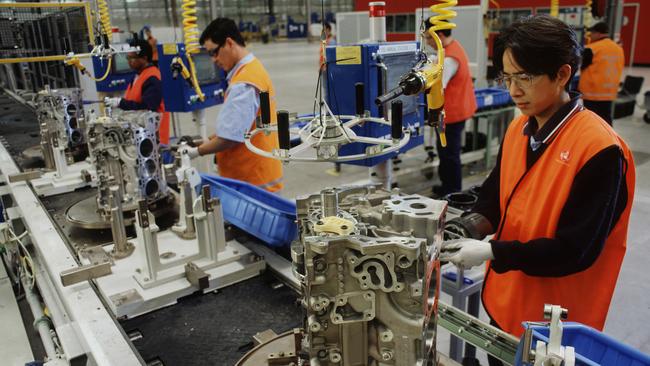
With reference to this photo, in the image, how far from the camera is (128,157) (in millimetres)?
2145

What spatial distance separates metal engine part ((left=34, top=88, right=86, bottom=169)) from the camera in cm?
300

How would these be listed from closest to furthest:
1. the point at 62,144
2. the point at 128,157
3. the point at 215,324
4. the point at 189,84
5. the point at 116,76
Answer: the point at 215,324
the point at 128,157
the point at 62,144
the point at 189,84
the point at 116,76

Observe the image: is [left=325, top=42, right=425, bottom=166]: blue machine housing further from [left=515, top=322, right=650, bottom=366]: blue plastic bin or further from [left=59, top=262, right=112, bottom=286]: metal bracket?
[left=515, top=322, right=650, bottom=366]: blue plastic bin

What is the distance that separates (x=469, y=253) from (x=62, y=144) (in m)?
2.56

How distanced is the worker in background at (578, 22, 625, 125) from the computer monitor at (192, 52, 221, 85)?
3870 millimetres

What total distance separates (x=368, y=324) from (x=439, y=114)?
554mm

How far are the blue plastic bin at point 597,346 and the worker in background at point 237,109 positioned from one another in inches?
58.2

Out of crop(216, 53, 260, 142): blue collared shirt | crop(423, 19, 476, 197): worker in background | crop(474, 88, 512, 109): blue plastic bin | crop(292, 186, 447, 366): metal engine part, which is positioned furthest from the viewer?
crop(474, 88, 512, 109): blue plastic bin

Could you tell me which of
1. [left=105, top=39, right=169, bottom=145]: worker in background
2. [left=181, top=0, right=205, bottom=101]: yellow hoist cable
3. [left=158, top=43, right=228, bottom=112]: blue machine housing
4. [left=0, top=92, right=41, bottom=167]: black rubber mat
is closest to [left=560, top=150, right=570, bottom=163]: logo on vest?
[left=181, top=0, right=205, bottom=101]: yellow hoist cable

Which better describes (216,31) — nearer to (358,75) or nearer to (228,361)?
(358,75)

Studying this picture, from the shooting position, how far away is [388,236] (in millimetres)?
1053

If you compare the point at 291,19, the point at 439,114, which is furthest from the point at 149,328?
the point at 291,19

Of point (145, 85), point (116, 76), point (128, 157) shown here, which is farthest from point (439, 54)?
point (116, 76)

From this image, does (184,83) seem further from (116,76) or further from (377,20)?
(377,20)
